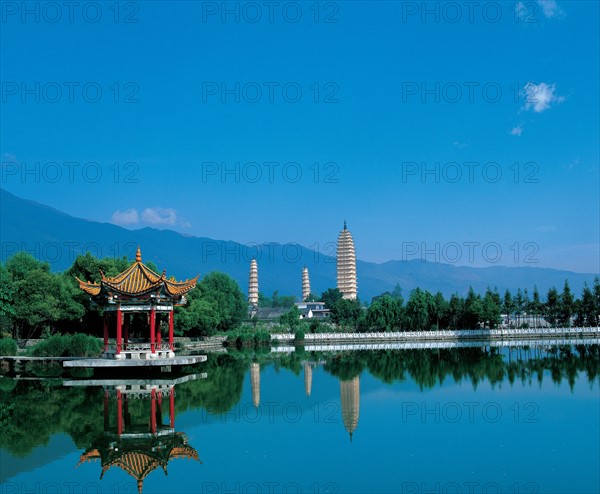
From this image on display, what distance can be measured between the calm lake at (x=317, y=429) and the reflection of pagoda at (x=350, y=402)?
1.7 inches

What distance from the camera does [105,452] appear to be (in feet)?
48.5

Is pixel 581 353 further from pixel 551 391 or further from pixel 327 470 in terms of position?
pixel 327 470

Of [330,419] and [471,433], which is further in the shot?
[330,419]

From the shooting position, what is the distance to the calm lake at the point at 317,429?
1290cm

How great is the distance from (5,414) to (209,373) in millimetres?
12104

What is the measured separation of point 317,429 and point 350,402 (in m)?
4.78

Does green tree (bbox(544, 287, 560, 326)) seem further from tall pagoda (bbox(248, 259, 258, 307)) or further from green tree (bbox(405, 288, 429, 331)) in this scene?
tall pagoda (bbox(248, 259, 258, 307))

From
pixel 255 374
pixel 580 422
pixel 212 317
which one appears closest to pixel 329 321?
pixel 212 317

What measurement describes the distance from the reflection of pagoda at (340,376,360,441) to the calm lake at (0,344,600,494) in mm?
44

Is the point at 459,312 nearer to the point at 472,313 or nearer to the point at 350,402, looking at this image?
the point at 472,313

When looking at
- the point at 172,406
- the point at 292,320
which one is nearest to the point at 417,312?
the point at 292,320

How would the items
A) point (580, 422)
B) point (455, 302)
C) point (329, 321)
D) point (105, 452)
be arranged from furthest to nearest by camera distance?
point (329, 321) → point (455, 302) → point (580, 422) → point (105, 452)

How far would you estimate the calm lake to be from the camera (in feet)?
42.3

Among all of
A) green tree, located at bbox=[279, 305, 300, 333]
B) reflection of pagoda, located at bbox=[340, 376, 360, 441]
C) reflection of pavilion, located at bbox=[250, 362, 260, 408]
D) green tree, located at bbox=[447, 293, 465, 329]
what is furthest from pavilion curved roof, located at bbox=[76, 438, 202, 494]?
green tree, located at bbox=[447, 293, 465, 329]
